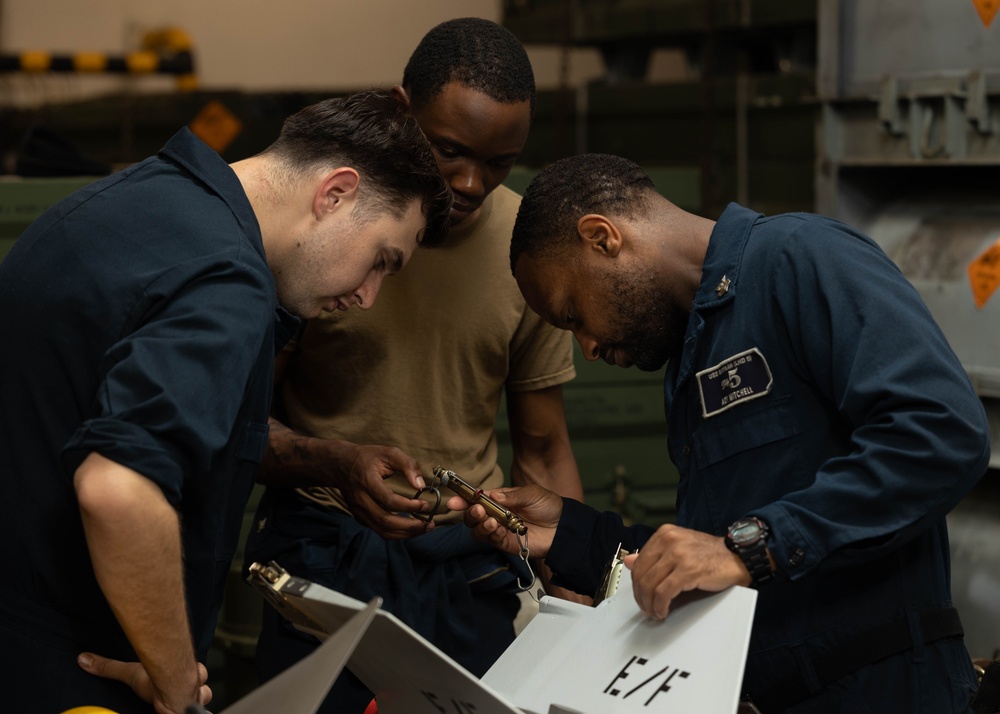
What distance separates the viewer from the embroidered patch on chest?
4.72 feet

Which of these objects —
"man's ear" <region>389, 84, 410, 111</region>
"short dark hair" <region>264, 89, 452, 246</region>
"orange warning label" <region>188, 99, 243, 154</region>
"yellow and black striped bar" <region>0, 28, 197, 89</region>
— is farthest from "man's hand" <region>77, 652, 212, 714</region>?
"yellow and black striped bar" <region>0, 28, 197, 89</region>

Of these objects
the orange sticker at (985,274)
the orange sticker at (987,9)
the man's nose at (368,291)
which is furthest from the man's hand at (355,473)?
the orange sticker at (987,9)

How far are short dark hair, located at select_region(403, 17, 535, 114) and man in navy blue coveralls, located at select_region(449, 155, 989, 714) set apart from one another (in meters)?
0.27

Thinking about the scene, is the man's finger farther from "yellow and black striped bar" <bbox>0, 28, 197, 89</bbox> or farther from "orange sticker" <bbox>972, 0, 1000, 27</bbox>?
"yellow and black striped bar" <bbox>0, 28, 197, 89</bbox>

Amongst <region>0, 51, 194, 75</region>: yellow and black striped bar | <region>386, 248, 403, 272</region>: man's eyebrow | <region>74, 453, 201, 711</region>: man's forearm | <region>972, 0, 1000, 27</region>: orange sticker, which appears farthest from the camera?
<region>0, 51, 194, 75</region>: yellow and black striped bar

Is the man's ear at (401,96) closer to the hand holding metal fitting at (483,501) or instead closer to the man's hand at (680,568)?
the hand holding metal fitting at (483,501)

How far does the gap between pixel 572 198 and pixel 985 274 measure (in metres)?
1.32

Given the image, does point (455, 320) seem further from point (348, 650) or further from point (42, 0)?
point (42, 0)

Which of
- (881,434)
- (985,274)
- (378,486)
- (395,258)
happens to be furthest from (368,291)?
(985,274)

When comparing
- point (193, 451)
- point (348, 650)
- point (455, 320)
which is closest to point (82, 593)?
point (193, 451)

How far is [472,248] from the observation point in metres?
1.99

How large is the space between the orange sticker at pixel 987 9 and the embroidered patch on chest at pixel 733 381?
4.66ft

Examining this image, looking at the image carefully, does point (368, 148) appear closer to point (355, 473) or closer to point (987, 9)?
point (355, 473)

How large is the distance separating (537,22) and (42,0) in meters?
3.45
